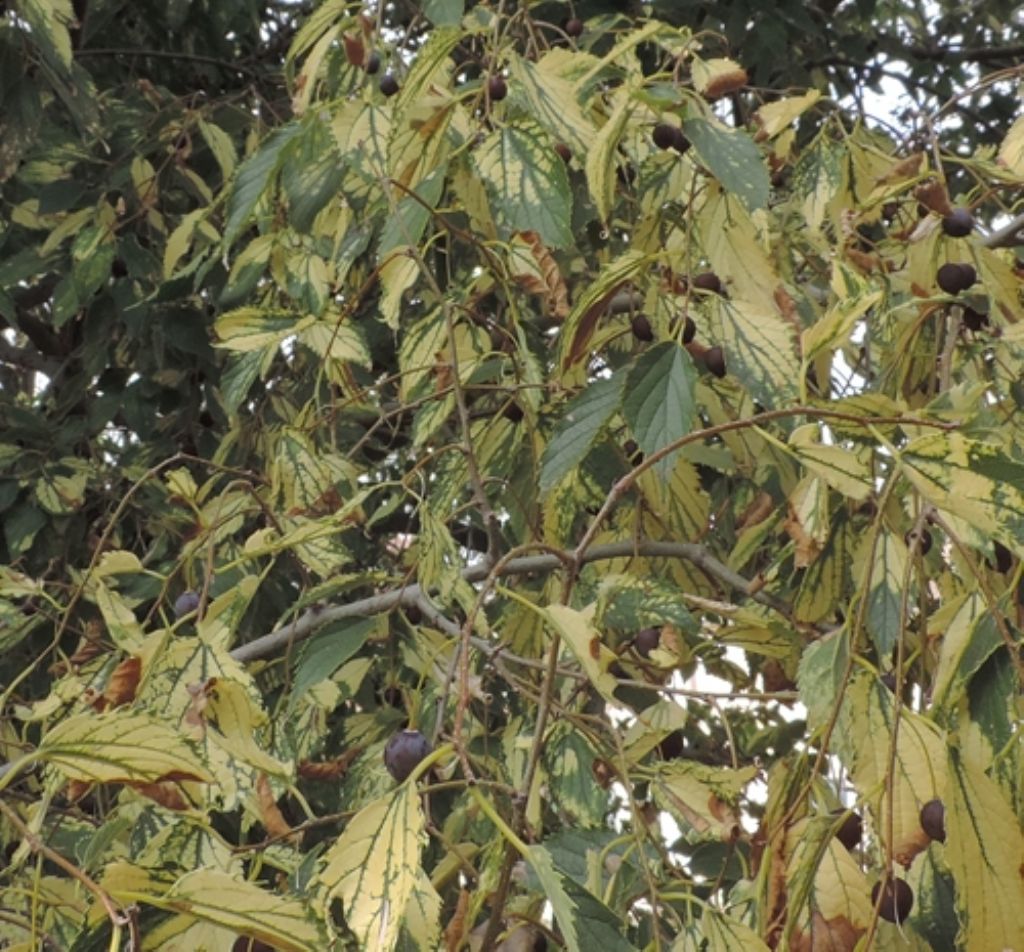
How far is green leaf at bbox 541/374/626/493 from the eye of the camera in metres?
1.11

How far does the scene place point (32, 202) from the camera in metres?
2.47

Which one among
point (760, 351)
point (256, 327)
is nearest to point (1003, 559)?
point (760, 351)

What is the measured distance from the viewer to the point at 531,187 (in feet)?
3.87

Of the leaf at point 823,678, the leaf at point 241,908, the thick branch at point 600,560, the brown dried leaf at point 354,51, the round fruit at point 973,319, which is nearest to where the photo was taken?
the leaf at point 241,908

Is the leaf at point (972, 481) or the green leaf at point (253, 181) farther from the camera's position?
the green leaf at point (253, 181)

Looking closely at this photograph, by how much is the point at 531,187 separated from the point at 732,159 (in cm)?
15

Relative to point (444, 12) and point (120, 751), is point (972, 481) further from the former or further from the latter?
point (444, 12)

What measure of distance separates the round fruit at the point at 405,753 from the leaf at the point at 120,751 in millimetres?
228

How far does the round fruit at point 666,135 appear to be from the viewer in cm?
123

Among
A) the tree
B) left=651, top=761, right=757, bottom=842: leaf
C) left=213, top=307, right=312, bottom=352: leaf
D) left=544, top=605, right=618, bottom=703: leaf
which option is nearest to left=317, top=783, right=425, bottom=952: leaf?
the tree

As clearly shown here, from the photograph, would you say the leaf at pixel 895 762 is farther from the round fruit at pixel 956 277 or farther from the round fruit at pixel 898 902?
the round fruit at pixel 956 277

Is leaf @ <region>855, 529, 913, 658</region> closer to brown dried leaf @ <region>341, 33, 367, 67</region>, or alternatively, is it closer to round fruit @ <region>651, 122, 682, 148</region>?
round fruit @ <region>651, 122, 682, 148</region>

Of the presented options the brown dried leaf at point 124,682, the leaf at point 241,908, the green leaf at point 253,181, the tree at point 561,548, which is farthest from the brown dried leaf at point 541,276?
the leaf at point 241,908

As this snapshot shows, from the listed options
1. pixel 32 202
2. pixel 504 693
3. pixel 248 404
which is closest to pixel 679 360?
pixel 504 693
